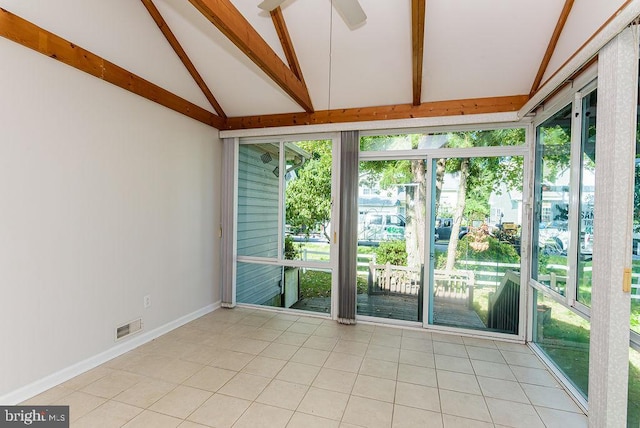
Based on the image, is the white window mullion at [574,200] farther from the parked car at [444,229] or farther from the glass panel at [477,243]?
the parked car at [444,229]

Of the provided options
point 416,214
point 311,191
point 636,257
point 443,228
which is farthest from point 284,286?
point 636,257

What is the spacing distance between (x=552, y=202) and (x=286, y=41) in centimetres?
318

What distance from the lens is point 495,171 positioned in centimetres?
359

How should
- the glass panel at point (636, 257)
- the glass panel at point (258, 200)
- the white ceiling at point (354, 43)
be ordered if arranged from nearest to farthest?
the glass panel at point (636, 257)
the white ceiling at point (354, 43)
the glass panel at point (258, 200)

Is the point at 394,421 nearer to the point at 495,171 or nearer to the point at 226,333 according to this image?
the point at 226,333

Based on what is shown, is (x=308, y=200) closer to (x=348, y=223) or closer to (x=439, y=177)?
(x=348, y=223)

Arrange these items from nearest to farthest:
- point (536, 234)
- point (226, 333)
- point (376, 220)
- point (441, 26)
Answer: point (441, 26) < point (536, 234) < point (226, 333) < point (376, 220)

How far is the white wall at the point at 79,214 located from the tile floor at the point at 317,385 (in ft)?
1.34

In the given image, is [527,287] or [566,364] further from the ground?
[527,287]

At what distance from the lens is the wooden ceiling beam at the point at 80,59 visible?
2.14 metres

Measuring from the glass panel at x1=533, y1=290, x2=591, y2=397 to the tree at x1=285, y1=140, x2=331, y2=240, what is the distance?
257 centimetres

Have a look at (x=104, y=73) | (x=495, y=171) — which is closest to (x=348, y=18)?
(x=104, y=73)

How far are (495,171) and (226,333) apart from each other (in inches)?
147

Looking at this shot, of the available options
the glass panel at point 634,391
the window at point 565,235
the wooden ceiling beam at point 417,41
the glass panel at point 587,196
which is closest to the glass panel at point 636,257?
the glass panel at point 634,391
